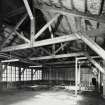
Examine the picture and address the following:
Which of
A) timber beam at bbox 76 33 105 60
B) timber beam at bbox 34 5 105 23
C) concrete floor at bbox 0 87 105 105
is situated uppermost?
timber beam at bbox 34 5 105 23

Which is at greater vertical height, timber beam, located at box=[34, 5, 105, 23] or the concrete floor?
timber beam, located at box=[34, 5, 105, 23]

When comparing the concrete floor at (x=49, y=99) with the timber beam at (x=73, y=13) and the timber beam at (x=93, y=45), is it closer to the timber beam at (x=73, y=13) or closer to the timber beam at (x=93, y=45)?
the timber beam at (x=93, y=45)

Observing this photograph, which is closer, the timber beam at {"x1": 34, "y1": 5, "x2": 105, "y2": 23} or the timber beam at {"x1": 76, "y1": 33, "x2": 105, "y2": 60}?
the timber beam at {"x1": 76, "y1": 33, "x2": 105, "y2": 60}

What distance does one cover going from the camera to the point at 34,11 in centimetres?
630

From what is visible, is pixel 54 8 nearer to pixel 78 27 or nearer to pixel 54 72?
pixel 78 27

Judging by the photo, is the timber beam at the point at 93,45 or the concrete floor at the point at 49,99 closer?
the timber beam at the point at 93,45

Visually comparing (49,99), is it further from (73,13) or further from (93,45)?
(73,13)

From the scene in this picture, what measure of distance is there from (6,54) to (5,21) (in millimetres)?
2950

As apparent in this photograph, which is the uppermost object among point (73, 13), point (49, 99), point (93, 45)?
point (73, 13)

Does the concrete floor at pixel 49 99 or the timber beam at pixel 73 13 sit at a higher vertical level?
the timber beam at pixel 73 13

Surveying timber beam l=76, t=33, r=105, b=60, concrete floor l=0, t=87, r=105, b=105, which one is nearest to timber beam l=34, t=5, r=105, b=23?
timber beam l=76, t=33, r=105, b=60

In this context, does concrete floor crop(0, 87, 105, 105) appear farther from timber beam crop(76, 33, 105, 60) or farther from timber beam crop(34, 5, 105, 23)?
timber beam crop(34, 5, 105, 23)

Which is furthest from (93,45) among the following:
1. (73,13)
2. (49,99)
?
(49,99)

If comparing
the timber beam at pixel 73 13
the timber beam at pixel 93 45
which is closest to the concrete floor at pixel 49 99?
the timber beam at pixel 93 45
